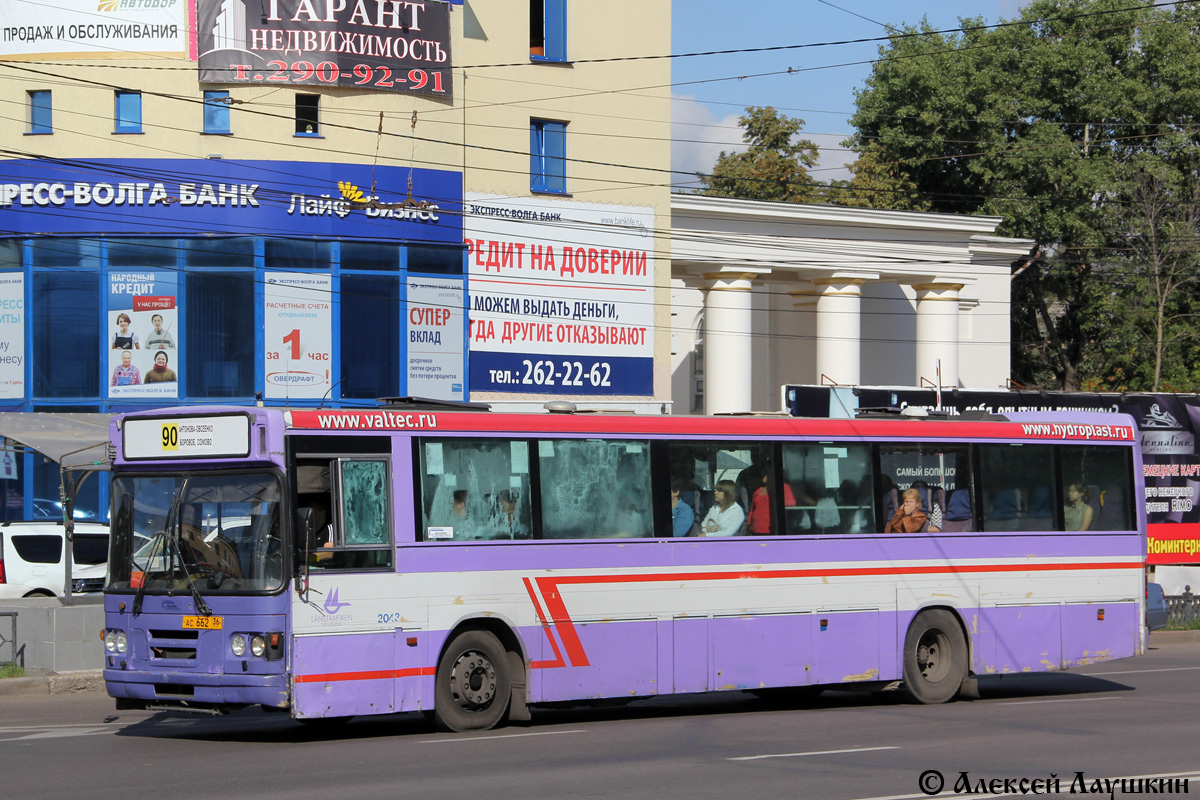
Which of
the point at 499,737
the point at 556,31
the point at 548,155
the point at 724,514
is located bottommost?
the point at 499,737

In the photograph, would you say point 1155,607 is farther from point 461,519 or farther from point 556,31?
point 556,31

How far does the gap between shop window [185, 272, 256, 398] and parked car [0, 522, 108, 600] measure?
20.8 feet

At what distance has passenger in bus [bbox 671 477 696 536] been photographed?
1410 centimetres

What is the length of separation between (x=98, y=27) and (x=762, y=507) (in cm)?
2028

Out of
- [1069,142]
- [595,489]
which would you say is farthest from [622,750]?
[1069,142]

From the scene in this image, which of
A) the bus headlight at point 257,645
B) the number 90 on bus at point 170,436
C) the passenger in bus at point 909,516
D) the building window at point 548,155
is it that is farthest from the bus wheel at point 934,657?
the building window at point 548,155

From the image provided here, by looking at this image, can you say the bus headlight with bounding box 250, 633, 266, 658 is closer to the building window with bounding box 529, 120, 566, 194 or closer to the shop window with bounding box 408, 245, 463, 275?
the shop window with bounding box 408, 245, 463, 275

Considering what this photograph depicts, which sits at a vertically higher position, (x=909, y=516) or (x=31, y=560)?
(x=909, y=516)

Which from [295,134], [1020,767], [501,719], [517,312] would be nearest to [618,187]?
[517,312]

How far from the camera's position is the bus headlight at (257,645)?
456 inches

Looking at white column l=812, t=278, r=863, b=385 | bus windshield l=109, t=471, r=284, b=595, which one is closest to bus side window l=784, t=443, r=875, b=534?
bus windshield l=109, t=471, r=284, b=595

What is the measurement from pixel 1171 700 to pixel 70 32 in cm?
2376

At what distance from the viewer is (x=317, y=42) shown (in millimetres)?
29641

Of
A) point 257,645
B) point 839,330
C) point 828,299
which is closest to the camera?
point 257,645
